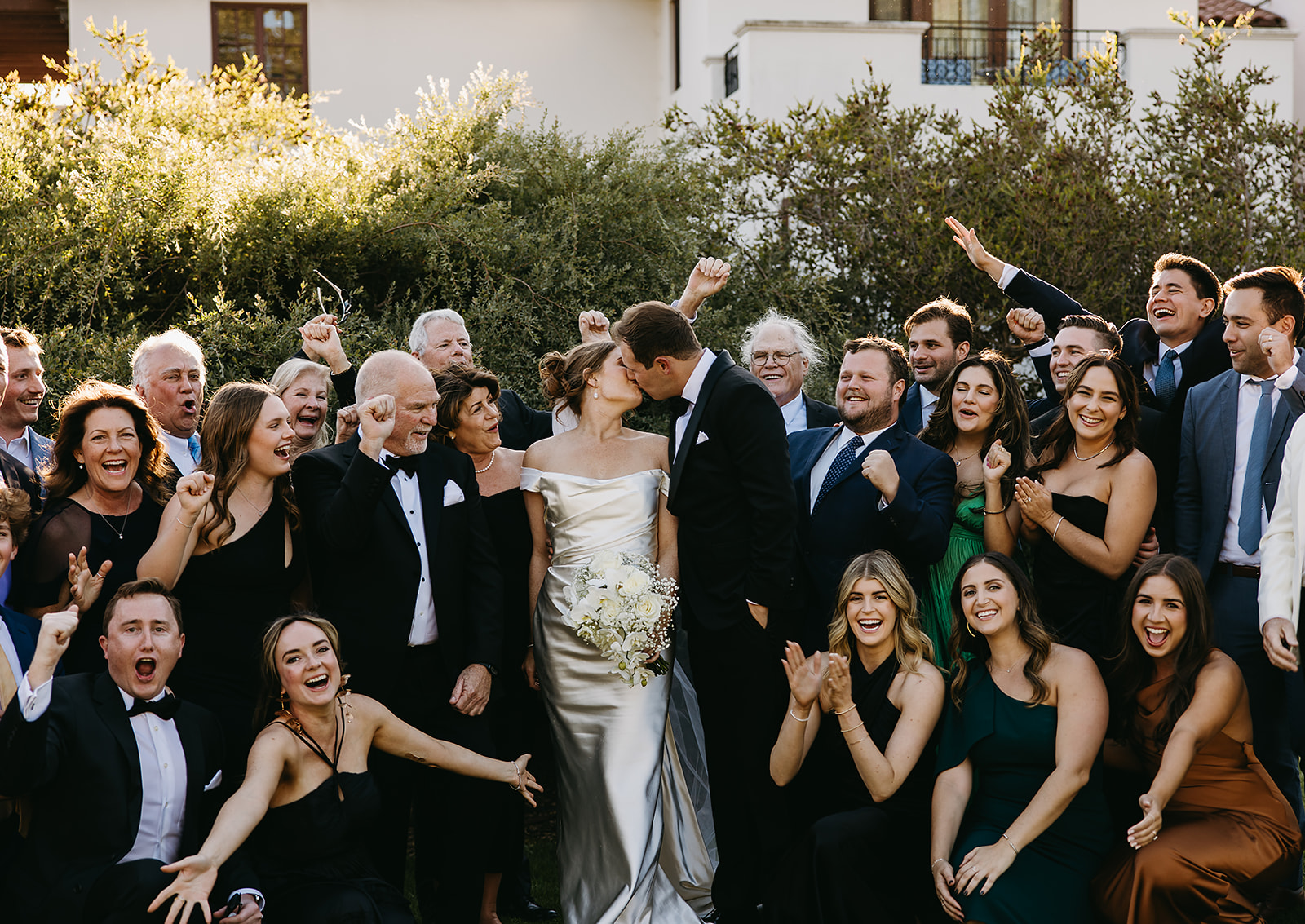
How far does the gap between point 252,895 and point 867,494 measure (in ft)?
8.79

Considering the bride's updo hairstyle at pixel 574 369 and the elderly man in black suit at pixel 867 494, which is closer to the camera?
the elderly man in black suit at pixel 867 494

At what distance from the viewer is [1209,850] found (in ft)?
13.7

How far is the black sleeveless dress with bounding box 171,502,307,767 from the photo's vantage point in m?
4.40

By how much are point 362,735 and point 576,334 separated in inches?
196

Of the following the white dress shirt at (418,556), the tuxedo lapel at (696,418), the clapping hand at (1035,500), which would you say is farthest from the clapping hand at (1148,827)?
the white dress shirt at (418,556)

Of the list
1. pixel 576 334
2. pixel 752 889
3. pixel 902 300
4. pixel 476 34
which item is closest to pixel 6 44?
pixel 476 34

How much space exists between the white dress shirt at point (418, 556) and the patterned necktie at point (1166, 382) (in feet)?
11.0

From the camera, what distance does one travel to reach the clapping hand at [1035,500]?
15.5 feet

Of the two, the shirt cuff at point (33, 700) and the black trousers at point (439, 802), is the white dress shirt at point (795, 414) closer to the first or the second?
the black trousers at point (439, 802)

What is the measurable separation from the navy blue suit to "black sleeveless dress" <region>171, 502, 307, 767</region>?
6.82 ft

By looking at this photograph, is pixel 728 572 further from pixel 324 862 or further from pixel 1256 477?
pixel 1256 477

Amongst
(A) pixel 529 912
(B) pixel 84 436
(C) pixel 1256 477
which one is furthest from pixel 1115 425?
(B) pixel 84 436

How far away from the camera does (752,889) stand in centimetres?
471

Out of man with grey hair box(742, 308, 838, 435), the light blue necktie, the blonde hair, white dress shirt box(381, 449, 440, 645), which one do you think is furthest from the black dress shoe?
the light blue necktie
